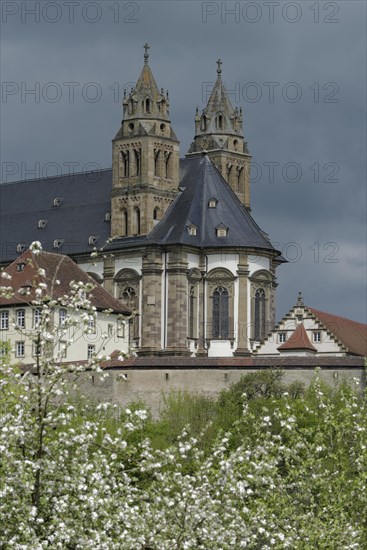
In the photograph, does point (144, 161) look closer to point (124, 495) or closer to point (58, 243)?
point (58, 243)

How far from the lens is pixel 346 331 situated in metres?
99.9

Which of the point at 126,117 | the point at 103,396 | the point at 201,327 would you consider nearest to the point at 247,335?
the point at 201,327

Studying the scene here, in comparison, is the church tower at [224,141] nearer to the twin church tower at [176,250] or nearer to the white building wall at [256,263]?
the twin church tower at [176,250]

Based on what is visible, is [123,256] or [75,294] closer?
[75,294]

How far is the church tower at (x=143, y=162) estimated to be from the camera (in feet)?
328

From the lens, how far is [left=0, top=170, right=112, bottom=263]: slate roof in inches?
4033

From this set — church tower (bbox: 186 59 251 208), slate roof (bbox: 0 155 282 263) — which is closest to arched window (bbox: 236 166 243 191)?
church tower (bbox: 186 59 251 208)

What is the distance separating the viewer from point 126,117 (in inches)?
3994

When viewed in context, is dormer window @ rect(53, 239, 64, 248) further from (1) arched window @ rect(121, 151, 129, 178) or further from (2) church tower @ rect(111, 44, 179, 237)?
(1) arched window @ rect(121, 151, 129, 178)

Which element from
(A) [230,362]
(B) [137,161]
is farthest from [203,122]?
(A) [230,362]

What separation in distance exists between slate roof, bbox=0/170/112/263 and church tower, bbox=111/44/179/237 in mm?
2195

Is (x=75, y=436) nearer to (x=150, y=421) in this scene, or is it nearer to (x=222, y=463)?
(x=222, y=463)

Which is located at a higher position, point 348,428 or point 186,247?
point 186,247

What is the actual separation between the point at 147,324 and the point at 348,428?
62300 millimetres
